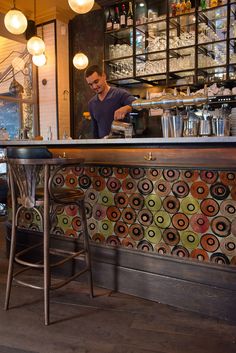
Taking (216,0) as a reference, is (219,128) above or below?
below

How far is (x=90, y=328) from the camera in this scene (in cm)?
183

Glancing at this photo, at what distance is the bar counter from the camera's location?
6.25ft

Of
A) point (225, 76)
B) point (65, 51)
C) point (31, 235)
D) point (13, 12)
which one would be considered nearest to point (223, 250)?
point (31, 235)

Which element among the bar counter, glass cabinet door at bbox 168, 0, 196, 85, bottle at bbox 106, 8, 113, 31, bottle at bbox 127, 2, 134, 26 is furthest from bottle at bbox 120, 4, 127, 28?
the bar counter

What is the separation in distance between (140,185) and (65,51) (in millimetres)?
4377

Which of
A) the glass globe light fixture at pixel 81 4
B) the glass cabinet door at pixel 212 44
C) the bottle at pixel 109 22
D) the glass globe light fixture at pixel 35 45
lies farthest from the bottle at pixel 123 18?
the glass globe light fixture at pixel 81 4

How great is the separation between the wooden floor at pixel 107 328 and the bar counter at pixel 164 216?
0.44 feet

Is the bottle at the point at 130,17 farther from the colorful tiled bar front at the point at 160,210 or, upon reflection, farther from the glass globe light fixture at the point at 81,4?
the colorful tiled bar front at the point at 160,210

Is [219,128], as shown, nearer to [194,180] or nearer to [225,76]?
[194,180]

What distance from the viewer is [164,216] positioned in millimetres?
2129

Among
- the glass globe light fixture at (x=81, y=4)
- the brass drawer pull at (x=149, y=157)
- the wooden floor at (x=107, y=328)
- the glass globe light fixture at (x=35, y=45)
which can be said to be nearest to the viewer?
the wooden floor at (x=107, y=328)

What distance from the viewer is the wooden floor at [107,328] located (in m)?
1.65

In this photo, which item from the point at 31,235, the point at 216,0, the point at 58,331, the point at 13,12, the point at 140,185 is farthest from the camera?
the point at 216,0

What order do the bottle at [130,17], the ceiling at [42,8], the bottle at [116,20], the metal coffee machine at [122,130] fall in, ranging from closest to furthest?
1. the metal coffee machine at [122,130]
2. the bottle at [130,17]
3. the bottle at [116,20]
4. the ceiling at [42,8]
